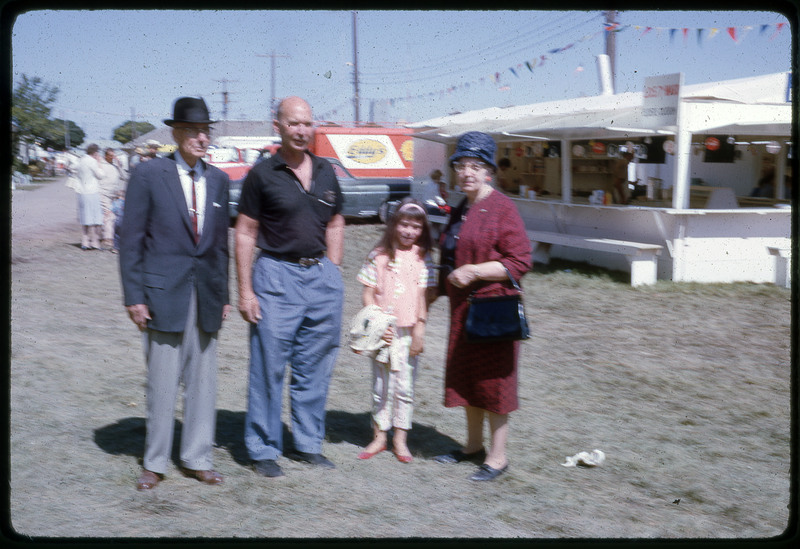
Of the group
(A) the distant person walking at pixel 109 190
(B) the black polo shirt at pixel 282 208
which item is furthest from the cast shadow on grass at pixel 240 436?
(A) the distant person walking at pixel 109 190

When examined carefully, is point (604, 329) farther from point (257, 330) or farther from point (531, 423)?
point (257, 330)

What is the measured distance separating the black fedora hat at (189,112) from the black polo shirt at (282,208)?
1.23 ft

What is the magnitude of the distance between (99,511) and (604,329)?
20.0 feet

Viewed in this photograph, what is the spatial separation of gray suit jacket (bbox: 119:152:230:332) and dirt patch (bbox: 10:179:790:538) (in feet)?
3.00

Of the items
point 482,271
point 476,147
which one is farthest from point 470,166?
point 482,271

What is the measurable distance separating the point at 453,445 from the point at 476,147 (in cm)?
187

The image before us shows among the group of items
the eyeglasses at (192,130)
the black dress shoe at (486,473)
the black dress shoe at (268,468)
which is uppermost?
the eyeglasses at (192,130)

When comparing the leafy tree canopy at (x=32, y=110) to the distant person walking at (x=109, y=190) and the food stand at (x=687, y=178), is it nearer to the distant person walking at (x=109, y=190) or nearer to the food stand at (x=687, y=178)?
the distant person walking at (x=109, y=190)

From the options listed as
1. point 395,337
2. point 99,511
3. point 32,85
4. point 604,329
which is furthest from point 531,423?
point 32,85

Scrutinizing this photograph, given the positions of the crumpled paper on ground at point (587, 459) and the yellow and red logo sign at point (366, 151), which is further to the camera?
the yellow and red logo sign at point (366, 151)

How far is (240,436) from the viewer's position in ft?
15.2

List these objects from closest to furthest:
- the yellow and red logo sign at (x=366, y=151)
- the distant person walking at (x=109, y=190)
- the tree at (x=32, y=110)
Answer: the tree at (x=32, y=110)
the distant person walking at (x=109, y=190)
the yellow and red logo sign at (x=366, y=151)

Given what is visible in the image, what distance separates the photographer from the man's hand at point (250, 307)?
391 cm

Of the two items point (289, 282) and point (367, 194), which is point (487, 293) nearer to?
point (289, 282)
